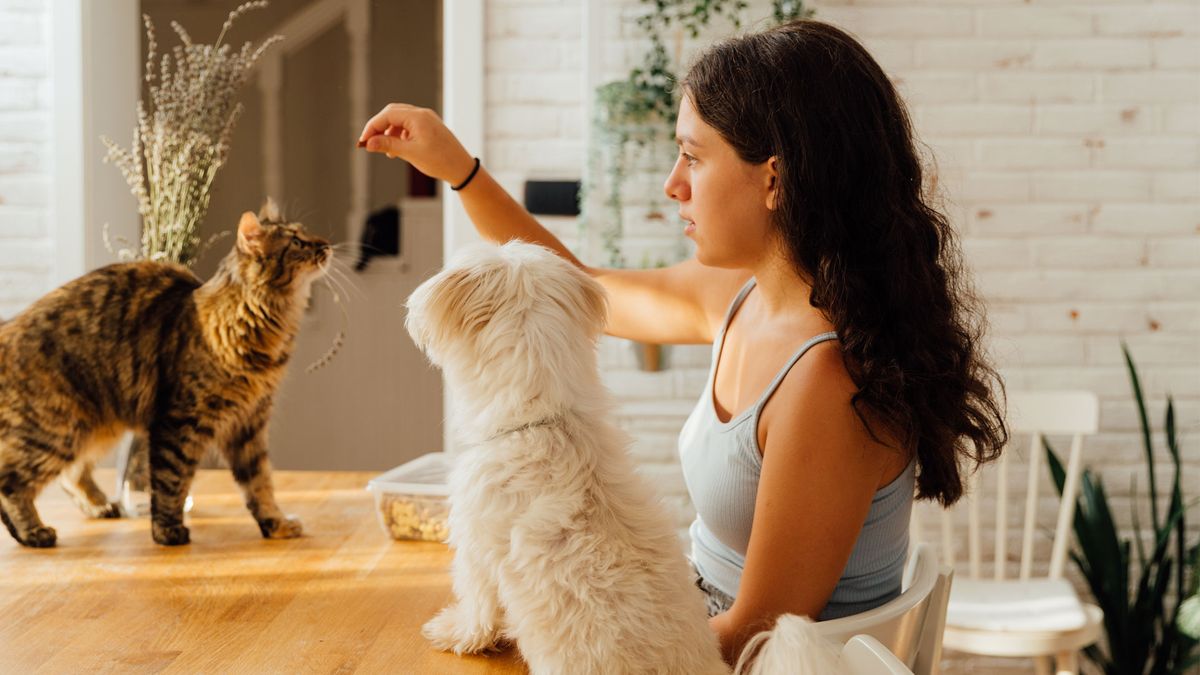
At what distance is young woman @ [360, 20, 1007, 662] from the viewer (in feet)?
3.93

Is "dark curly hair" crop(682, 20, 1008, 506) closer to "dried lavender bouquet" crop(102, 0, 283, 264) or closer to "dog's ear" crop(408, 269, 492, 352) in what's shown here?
"dog's ear" crop(408, 269, 492, 352)

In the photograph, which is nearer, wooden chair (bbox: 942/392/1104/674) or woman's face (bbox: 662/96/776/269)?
woman's face (bbox: 662/96/776/269)

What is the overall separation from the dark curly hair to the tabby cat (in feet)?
2.55

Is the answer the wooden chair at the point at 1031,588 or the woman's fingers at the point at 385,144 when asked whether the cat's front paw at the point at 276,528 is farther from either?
the wooden chair at the point at 1031,588

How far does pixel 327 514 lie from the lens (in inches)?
75.9

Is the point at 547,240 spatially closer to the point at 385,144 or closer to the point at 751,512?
the point at 385,144

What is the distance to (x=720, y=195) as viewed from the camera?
4.32 feet

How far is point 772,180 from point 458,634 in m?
0.68

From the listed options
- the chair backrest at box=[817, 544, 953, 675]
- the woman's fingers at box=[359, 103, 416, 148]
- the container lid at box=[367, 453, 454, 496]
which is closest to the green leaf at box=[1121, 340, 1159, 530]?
the chair backrest at box=[817, 544, 953, 675]

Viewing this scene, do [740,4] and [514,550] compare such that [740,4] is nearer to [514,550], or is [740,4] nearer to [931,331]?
[931,331]

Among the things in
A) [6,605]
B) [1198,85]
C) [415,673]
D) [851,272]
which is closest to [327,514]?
[6,605]

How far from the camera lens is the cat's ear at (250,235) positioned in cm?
163

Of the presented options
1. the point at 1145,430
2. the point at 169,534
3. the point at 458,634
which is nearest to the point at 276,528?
the point at 169,534

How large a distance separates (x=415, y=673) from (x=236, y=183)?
519 centimetres
